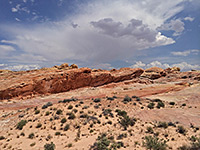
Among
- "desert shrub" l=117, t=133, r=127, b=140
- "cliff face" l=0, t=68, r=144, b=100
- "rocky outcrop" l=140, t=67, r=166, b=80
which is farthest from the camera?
"rocky outcrop" l=140, t=67, r=166, b=80

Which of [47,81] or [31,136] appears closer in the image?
[31,136]

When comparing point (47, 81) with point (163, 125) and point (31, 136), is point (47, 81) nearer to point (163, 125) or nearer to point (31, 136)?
point (31, 136)

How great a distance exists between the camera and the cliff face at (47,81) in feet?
84.4

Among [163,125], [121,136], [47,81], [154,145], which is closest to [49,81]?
[47,81]

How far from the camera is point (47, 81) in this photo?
2931cm

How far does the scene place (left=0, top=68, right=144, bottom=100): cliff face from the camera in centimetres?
2573

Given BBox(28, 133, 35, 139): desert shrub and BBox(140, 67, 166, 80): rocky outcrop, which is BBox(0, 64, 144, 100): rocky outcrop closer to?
BBox(140, 67, 166, 80): rocky outcrop

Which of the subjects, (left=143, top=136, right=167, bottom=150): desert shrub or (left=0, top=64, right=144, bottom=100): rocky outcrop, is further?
(left=0, top=64, right=144, bottom=100): rocky outcrop

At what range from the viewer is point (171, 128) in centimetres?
986

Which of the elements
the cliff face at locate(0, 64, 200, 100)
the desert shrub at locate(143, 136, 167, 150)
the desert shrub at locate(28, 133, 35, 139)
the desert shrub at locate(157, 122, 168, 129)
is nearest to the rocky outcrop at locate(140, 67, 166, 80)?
the cliff face at locate(0, 64, 200, 100)

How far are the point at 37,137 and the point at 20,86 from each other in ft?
67.6

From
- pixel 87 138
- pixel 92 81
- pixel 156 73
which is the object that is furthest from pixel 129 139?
pixel 156 73

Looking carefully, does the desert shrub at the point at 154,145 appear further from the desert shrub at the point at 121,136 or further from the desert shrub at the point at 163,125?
the desert shrub at the point at 163,125

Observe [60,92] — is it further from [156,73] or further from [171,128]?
[156,73]
